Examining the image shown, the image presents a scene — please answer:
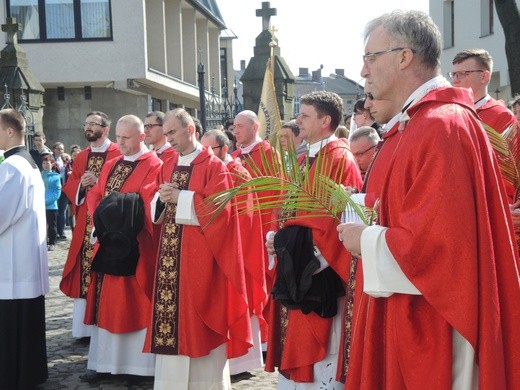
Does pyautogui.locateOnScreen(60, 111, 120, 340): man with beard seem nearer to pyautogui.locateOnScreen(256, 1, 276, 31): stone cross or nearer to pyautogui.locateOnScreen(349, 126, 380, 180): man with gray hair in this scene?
pyautogui.locateOnScreen(349, 126, 380, 180): man with gray hair

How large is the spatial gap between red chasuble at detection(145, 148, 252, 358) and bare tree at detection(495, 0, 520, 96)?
17.4 ft

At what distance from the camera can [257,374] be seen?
7.09m

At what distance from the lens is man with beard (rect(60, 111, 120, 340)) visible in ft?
26.6

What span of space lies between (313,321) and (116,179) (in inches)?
112

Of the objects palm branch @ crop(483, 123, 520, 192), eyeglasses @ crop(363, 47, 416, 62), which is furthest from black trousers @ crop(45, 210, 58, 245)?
eyeglasses @ crop(363, 47, 416, 62)


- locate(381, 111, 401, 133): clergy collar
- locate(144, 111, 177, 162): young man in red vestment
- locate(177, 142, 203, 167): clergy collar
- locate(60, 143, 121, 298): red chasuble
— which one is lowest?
locate(60, 143, 121, 298): red chasuble

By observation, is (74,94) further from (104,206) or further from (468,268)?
(468,268)

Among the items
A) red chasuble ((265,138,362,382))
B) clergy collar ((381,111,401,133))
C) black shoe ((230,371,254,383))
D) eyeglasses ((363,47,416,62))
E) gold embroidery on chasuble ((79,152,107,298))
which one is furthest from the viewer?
gold embroidery on chasuble ((79,152,107,298))

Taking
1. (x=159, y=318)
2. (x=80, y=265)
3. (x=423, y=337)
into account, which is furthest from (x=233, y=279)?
(x=423, y=337)

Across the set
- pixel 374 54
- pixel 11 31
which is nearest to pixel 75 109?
pixel 11 31

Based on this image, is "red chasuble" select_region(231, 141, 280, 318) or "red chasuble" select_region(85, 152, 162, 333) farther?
"red chasuble" select_region(85, 152, 162, 333)

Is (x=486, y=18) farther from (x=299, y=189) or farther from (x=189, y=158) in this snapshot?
(x=299, y=189)

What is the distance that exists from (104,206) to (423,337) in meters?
4.29

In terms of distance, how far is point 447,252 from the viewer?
2.75 meters
